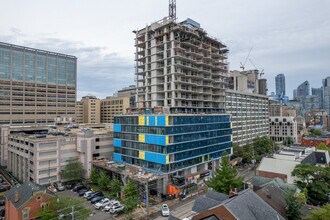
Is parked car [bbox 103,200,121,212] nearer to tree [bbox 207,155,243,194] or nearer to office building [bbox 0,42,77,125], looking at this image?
tree [bbox 207,155,243,194]

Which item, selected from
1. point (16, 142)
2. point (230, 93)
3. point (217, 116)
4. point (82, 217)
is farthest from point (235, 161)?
point (16, 142)

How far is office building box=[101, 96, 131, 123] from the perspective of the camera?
17038 centimetres

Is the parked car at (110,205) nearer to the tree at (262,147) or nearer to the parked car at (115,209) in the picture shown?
the parked car at (115,209)

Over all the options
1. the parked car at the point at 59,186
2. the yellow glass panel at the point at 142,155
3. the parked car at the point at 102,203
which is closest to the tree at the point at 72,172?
the parked car at the point at 59,186

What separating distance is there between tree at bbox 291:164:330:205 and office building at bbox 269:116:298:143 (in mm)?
106940

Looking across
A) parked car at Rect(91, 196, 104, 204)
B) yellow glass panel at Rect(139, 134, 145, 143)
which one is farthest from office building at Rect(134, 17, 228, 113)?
parked car at Rect(91, 196, 104, 204)

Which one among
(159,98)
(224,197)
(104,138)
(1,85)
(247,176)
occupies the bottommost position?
(247,176)

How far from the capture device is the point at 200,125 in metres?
70.8

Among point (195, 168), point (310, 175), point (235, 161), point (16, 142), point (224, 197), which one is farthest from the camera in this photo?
point (235, 161)

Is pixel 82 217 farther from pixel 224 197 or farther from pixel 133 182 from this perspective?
pixel 224 197

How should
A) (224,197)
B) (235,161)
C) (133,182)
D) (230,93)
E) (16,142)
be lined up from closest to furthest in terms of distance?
1. (224,197)
2. (133,182)
3. (16,142)
4. (235,161)
5. (230,93)

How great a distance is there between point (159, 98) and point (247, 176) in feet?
133

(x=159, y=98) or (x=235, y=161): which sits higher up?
(x=159, y=98)

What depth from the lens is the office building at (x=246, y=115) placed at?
10625 centimetres
